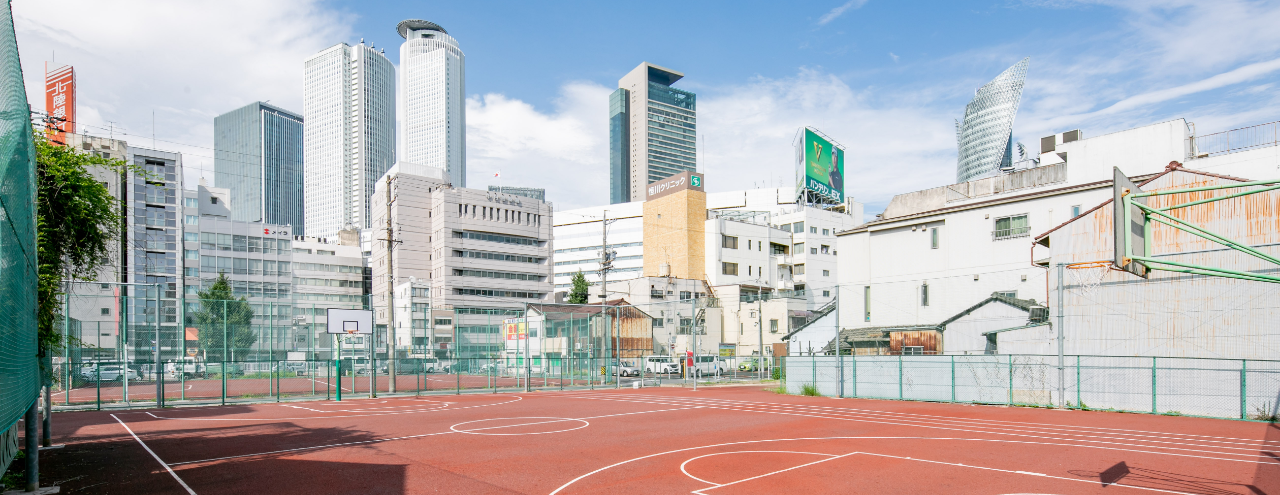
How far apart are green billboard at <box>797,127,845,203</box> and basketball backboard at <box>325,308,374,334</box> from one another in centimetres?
5878

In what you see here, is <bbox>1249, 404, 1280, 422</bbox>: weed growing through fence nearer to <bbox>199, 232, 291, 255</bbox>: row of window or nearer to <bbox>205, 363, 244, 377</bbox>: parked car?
<bbox>205, 363, 244, 377</bbox>: parked car

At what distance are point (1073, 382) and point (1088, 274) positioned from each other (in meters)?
3.52

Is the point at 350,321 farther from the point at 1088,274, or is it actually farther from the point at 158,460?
the point at 1088,274

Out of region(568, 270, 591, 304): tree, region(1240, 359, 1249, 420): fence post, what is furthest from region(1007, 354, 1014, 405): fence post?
region(568, 270, 591, 304): tree

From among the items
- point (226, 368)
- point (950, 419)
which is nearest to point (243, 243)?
point (226, 368)

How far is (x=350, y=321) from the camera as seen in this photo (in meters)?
30.9

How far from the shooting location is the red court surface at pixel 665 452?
1139cm

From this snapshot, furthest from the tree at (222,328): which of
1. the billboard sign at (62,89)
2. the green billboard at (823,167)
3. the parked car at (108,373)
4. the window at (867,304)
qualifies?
the billboard sign at (62,89)

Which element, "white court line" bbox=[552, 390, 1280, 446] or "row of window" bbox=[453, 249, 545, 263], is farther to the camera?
"row of window" bbox=[453, 249, 545, 263]

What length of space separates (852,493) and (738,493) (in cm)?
164

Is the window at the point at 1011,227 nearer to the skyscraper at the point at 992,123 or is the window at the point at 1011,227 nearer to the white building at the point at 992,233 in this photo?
the white building at the point at 992,233

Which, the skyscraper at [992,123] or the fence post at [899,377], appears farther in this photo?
the skyscraper at [992,123]

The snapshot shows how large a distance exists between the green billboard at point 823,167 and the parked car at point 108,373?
216ft

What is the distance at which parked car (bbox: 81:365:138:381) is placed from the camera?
27.0 m
